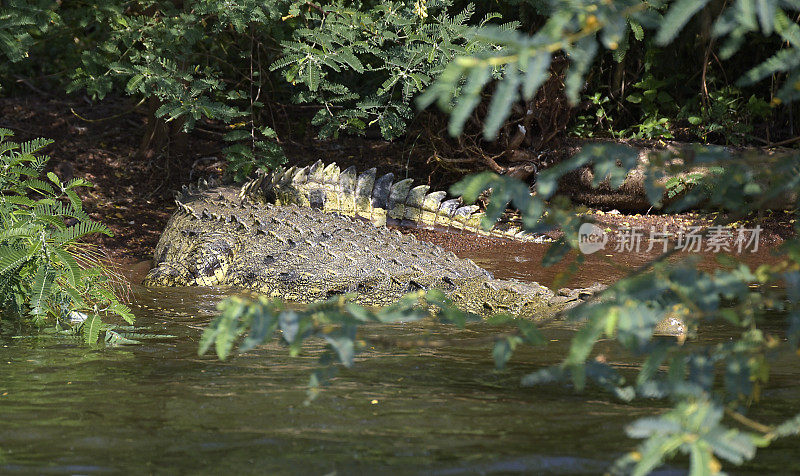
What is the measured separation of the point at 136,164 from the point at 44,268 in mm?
5358

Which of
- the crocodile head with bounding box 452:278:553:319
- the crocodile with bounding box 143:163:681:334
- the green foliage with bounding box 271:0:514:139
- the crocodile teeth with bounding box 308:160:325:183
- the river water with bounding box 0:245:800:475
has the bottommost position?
the river water with bounding box 0:245:800:475

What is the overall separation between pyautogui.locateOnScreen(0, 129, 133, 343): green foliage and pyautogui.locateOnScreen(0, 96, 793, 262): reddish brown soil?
2584mm

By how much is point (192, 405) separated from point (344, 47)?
14.2 ft

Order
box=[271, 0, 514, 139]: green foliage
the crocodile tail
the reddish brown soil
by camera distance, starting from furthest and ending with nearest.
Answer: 1. the reddish brown soil
2. the crocodile tail
3. box=[271, 0, 514, 139]: green foliage

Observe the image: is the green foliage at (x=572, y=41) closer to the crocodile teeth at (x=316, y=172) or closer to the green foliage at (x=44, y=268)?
the green foliage at (x=44, y=268)

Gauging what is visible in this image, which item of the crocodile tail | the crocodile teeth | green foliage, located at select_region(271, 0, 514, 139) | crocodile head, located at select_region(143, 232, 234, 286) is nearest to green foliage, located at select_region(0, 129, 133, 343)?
crocodile head, located at select_region(143, 232, 234, 286)

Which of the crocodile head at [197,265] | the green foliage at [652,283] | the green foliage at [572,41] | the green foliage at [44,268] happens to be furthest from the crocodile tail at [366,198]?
the green foliage at [572,41]

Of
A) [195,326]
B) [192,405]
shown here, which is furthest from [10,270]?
[192,405]

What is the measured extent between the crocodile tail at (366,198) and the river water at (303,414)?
10.7ft

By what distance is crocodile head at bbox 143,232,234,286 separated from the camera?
619 centimetres

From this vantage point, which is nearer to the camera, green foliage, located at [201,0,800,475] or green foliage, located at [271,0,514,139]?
green foliage, located at [201,0,800,475]

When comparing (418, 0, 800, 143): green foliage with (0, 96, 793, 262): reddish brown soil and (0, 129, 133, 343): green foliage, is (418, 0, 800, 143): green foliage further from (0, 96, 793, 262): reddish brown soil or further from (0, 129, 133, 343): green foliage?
(0, 96, 793, 262): reddish brown soil

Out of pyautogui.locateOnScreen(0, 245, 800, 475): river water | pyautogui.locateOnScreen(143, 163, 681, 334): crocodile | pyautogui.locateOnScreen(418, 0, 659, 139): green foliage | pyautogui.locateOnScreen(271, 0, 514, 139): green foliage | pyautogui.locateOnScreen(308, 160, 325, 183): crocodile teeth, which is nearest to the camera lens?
pyautogui.locateOnScreen(418, 0, 659, 139): green foliage

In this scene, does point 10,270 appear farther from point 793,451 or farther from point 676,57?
point 676,57
